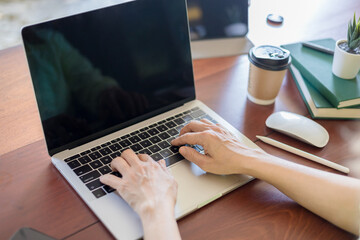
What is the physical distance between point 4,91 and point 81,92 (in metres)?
0.39

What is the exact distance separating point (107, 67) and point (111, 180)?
29 centimetres

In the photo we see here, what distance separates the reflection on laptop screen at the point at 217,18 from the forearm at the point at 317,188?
0.65m

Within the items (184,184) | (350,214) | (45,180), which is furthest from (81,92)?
(350,214)

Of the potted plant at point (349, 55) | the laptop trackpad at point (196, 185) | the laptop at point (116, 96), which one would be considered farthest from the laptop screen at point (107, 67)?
the potted plant at point (349, 55)

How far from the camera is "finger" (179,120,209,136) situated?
36.0 inches

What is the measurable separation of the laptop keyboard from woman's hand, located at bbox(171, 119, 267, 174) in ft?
0.12

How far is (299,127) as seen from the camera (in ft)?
3.16

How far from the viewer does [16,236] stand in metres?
0.64

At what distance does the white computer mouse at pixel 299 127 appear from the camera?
0.95 metres

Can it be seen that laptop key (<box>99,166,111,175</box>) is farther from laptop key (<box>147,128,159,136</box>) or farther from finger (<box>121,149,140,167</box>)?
laptop key (<box>147,128,159,136</box>)

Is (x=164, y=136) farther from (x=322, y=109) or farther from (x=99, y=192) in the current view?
(x=322, y=109)

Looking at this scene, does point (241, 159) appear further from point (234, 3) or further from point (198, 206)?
point (234, 3)

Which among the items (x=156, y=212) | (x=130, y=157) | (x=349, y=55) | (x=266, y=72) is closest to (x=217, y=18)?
(x=266, y=72)

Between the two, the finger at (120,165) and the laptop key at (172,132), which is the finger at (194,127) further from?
the finger at (120,165)
